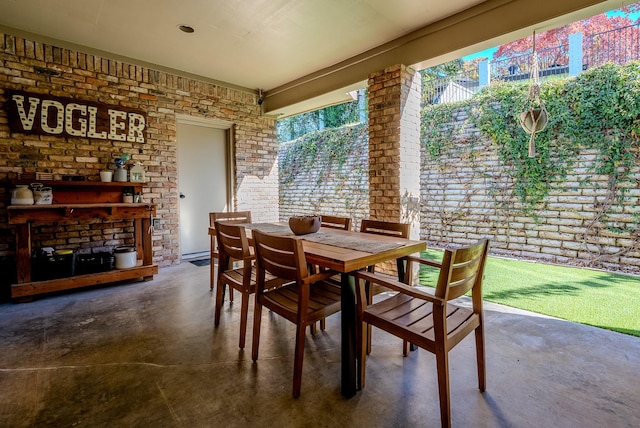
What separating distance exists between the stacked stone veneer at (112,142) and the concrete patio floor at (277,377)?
1.60 m

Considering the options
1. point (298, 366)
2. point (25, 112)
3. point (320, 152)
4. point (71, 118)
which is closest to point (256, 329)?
point (298, 366)

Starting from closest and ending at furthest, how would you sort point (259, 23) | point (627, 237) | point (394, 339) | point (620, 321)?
point (394, 339)
point (620, 321)
point (259, 23)
point (627, 237)

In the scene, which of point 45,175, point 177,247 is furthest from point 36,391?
point 177,247

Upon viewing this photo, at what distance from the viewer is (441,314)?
1.41 m

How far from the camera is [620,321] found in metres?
2.57

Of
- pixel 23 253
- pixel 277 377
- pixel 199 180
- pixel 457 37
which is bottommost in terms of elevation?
pixel 277 377

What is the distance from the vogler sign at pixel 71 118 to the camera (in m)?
3.51

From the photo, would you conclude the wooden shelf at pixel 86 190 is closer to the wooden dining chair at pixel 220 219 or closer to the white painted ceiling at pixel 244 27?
the wooden dining chair at pixel 220 219

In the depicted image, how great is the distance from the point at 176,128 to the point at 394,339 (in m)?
4.35

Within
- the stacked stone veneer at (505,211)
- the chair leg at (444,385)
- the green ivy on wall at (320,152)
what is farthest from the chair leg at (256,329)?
the green ivy on wall at (320,152)

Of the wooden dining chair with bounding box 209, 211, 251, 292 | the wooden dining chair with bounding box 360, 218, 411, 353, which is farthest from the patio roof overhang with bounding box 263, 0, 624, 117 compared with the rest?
the wooden dining chair with bounding box 209, 211, 251, 292

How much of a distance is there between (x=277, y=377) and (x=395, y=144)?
2746 mm

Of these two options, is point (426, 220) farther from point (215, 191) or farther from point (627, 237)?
point (215, 191)

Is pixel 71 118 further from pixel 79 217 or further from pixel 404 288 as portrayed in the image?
pixel 404 288
